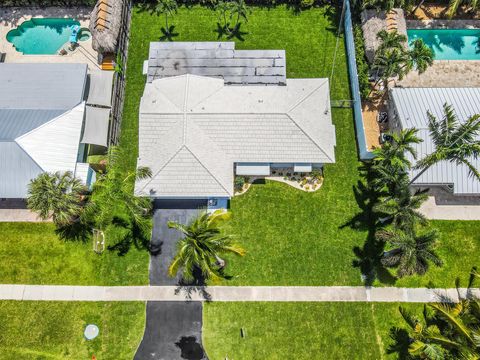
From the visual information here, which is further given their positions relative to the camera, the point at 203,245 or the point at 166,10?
the point at 166,10

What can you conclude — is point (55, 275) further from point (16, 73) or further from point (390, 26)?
point (390, 26)

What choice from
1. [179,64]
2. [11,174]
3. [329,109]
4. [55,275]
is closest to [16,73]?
[11,174]

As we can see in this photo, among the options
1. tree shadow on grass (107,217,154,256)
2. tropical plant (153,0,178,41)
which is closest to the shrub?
tree shadow on grass (107,217,154,256)

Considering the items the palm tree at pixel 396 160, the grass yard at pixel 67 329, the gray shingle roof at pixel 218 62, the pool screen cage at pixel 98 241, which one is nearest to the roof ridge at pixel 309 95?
the gray shingle roof at pixel 218 62

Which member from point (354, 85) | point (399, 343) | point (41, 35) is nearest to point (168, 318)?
point (399, 343)

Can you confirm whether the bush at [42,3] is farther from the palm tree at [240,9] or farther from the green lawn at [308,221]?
the palm tree at [240,9]

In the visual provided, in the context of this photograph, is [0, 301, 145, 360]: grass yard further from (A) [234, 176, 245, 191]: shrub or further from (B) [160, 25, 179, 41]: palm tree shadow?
(B) [160, 25, 179, 41]: palm tree shadow

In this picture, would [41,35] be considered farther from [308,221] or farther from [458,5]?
[458,5]

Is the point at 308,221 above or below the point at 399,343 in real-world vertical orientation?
above
